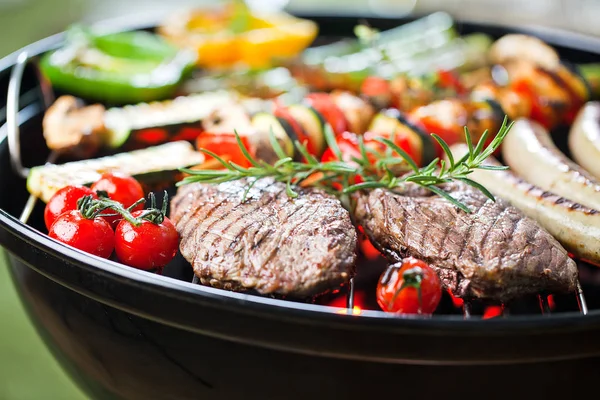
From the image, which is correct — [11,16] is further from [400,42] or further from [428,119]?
[428,119]

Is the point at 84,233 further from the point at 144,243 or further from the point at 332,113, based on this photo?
the point at 332,113

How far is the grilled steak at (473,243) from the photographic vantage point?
236 cm

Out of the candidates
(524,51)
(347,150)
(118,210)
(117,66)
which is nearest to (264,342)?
(118,210)

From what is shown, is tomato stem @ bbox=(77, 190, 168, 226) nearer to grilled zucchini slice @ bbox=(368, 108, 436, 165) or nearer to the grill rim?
the grill rim

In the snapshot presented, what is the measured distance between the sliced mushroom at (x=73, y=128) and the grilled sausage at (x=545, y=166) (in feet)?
7.26

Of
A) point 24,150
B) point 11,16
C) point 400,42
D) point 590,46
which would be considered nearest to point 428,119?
point 400,42

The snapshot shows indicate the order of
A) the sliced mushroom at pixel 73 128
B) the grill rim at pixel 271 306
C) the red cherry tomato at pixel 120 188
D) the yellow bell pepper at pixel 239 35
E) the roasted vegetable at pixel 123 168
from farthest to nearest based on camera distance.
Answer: the yellow bell pepper at pixel 239 35, the sliced mushroom at pixel 73 128, the roasted vegetable at pixel 123 168, the red cherry tomato at pixel 120 188, the grill rim at pixel 271 306

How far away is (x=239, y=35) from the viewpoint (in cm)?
486

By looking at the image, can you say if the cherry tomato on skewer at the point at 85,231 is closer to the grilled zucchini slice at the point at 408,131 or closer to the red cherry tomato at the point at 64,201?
the red cherry tomato at the point at 64,201

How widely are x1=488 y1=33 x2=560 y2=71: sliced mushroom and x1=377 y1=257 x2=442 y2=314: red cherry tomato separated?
2.60 metres

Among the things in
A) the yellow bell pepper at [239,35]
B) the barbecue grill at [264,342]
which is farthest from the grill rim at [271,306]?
the yellow bell pepper at [239,35]

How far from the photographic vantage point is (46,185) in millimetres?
3057

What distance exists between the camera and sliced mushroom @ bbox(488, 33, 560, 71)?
4426mm

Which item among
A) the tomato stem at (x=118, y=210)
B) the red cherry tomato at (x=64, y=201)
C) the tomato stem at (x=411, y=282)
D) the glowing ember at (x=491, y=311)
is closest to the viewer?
the tomato stem at (x=411, y=282)
